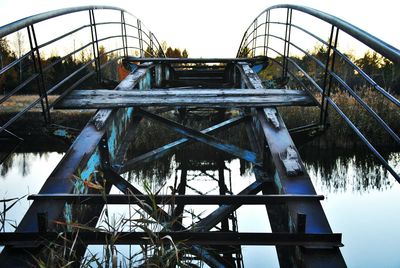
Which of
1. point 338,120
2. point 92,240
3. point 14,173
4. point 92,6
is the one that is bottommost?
Answer: point 14,173

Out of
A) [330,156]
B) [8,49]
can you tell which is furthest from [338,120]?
[8,49]

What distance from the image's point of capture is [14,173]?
1277 centimetres

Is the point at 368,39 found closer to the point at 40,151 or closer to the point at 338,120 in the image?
the point at 338,120

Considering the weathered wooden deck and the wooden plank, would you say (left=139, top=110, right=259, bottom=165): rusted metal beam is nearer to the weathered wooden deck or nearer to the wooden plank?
the weathered wooden deck

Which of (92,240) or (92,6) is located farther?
(92,6)

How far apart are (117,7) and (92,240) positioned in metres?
4.74

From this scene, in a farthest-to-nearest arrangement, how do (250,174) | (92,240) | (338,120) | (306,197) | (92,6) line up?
(338,120), (250,174), (92,6), (306,197), (92,240)

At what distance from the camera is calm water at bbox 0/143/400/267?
8.08m

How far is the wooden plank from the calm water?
2928mm

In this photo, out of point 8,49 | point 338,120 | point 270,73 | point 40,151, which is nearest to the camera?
point 338,120

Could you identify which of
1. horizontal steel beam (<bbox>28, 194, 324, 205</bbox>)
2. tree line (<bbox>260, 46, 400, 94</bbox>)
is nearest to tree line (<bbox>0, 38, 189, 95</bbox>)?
tree line (<bbox>260, 46, 400, 94</bbox>)

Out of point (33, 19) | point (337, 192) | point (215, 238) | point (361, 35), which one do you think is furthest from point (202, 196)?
point (337, 192)

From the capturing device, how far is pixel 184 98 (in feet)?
13.8

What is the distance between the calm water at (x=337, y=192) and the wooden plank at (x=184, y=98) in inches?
115
